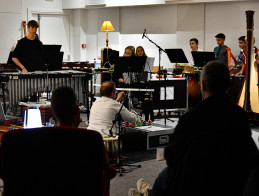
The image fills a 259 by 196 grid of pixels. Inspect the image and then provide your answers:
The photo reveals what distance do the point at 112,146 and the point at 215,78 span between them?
2.46 metres

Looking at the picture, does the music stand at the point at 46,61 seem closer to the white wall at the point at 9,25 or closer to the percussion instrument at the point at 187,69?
the percussion instrument at the point at 187,69

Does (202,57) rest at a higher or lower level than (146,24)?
lower

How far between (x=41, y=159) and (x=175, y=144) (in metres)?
0.77

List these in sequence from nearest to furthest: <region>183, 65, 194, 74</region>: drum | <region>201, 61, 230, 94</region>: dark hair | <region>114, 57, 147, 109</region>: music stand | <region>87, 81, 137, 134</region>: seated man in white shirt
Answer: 1. <region>201, 61, 230, 94</region>: dark hair
2. <region>87, 81, 137, 134</region>: seated man in white shirt
3. <region>114, 57, 147, 109</region>: music stand
4. <region>183, 65, 194, 74</region>: drum

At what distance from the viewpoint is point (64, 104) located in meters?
2.61

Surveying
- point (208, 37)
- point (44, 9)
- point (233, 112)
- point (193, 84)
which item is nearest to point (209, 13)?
point (208, 37)

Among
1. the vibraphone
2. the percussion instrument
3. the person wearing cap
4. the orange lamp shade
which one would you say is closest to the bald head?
the vibraphone

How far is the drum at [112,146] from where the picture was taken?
16.2ft

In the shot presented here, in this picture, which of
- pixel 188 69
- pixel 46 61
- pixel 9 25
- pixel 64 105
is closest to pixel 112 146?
pixel 64 105

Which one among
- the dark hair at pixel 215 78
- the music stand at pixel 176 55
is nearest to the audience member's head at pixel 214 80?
the dark hair at pixel 215 78

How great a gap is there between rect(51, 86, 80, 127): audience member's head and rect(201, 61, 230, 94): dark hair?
2.72 ft

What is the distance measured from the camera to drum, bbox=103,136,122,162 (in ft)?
16.2

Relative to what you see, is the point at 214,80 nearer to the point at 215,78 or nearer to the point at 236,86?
the point at 215,78

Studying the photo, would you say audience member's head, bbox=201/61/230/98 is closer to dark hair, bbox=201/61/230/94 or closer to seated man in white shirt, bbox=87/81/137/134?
dark hair, bbox=201/61/230/94
